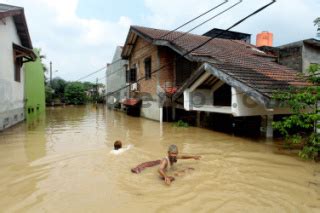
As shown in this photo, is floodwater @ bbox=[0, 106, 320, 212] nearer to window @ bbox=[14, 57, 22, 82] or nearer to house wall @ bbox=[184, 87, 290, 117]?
house wall @ bbox=[184, 87, 290, 117]

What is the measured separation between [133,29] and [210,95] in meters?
7.79

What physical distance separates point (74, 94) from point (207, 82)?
31.8 m

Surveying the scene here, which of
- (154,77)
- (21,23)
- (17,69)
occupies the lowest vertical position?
(154,77)

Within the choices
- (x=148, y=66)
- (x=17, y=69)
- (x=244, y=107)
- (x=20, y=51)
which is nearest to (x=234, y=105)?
(x=244, y=107)

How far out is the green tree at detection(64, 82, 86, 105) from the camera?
130ft

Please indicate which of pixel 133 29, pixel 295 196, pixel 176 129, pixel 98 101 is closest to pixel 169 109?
pixel 176 129

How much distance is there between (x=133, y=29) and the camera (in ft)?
57.3

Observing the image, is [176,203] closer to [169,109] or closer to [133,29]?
[169,109]

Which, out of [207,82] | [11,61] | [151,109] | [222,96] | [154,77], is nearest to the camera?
[207,82]

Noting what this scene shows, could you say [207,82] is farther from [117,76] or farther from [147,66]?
[117,76]

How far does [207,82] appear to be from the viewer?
39.7ft

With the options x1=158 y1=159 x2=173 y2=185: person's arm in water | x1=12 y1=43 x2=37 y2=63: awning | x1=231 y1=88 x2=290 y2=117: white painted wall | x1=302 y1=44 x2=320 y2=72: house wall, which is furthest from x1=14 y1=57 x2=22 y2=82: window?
x1=302 y1=44 x2=320 y2=72: house wall

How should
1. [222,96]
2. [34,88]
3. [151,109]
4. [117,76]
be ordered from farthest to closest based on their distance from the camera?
[117,76] < [34,88] < [151,109] < [222,96]

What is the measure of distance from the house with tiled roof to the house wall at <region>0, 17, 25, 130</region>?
21.4 ft
